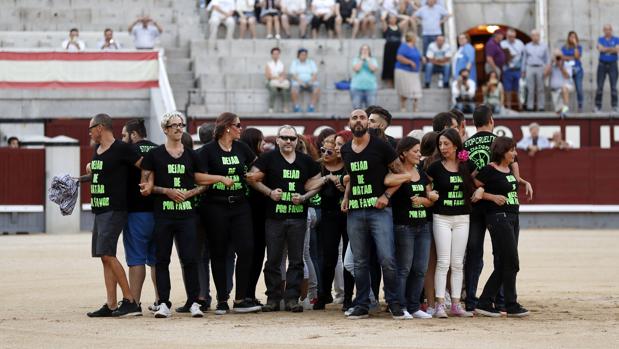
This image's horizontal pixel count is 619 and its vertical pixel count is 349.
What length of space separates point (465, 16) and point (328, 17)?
145 inches

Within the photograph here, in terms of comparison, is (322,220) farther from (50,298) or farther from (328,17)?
(328,17)

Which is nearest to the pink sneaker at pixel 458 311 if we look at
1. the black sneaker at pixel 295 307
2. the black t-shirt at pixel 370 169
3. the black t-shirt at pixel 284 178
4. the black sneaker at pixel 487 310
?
the black sneaker at pixel 487 310

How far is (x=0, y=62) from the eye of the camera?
27297mm

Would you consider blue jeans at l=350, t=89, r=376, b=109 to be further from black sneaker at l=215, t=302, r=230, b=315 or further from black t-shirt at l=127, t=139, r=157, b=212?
black t-shirt at l=127, t=139, r=157, b=212

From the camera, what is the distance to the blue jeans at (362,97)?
27375 millimetres

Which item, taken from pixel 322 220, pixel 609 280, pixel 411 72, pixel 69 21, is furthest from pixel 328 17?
pixel 322 220

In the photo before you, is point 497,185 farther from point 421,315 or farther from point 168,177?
point 168,177

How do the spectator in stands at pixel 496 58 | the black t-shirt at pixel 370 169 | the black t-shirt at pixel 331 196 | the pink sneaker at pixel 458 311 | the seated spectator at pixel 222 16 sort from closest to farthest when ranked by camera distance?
the black t-shirt at pixel 370 169, the pink sneaker at pixel 458 311, the black t-shirt at pixel 331 196, the spectator in stands at pixel 496 58, the seated spectator at pixel 222 16

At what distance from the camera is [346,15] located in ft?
97.4

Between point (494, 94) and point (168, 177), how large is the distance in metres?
16.1

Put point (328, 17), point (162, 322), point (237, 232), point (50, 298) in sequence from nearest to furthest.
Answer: point (162, 322)
point (237, 232)
point (50, 298)
point (328, 17)

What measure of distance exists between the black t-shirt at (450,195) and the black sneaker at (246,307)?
1874mm

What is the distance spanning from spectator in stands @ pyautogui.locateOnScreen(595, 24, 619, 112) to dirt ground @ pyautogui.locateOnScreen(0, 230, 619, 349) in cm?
1207

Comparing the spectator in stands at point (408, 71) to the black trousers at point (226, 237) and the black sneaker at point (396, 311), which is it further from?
the black sneaker at point (396, 311)
